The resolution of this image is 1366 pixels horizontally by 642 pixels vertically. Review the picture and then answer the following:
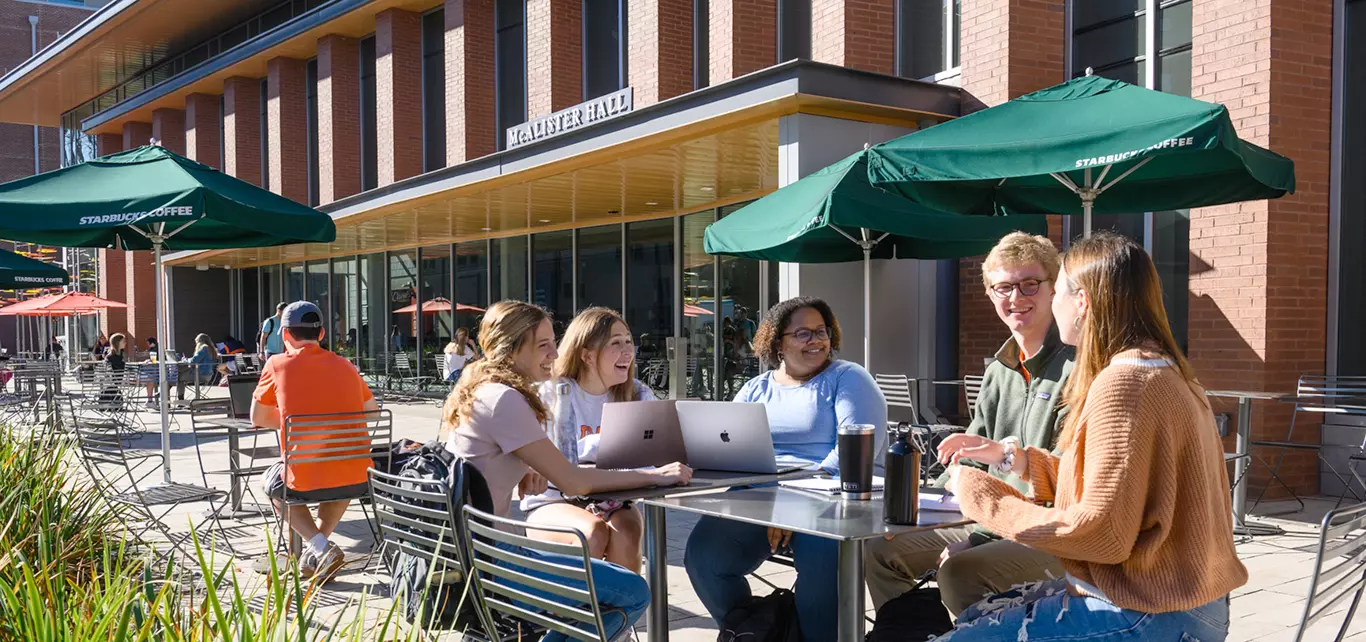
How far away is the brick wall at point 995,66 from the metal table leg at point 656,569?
7052mm

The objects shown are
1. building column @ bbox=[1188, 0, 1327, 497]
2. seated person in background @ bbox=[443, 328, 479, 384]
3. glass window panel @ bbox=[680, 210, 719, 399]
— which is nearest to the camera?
building column @ bbox=[1188, 0, 1327, 497]

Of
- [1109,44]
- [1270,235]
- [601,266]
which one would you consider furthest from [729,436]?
[601,266]

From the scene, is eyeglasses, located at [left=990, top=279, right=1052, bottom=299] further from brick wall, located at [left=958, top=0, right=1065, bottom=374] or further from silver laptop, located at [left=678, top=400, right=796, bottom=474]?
brick wall, located at [left=958, top=0, right=1065, bottom=374]

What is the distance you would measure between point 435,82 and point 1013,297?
62.8 feet

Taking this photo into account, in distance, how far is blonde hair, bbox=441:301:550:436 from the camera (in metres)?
4.15

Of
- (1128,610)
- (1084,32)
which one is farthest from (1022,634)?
(1084,32)

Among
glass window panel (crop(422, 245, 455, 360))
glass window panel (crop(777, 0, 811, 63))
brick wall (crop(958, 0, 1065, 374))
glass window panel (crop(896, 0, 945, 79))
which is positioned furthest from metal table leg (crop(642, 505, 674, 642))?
glass window panel (crop(422, 245, 455, 360))

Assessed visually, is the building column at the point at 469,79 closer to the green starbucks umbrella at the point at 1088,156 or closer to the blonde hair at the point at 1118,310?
the green starbucks umbrella at the point at 1088,156

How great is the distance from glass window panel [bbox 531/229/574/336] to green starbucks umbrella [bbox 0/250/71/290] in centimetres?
742

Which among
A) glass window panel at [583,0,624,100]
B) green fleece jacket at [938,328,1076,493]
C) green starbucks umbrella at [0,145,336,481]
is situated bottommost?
green fleece jacket at [938,328,1076,493]

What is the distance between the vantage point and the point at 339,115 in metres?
23.5

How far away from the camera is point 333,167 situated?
2356cm

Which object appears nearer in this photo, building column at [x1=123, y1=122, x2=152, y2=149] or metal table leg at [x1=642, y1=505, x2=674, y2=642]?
metal table leg at [x1=642, y1=505, x2=674, y2=642]

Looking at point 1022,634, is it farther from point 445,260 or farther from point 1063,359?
point 445,260
